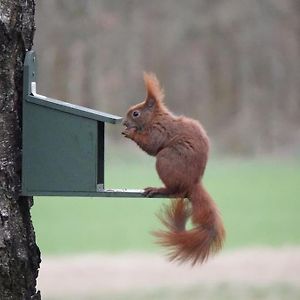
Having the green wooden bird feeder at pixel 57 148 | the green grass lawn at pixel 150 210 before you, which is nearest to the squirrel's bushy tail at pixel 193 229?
the green wooden bird feeder at pixel 57 148

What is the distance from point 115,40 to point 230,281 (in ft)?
39.3

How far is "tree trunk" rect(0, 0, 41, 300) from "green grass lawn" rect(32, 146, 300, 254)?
27.0ft

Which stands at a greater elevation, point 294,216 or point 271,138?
point 271,138

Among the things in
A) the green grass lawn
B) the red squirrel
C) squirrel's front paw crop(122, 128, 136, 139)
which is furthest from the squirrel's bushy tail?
the green grass lawn

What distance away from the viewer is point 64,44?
62.6 feet

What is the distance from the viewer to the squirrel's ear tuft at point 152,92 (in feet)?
9.92

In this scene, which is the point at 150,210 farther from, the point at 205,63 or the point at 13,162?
the point at 13,162

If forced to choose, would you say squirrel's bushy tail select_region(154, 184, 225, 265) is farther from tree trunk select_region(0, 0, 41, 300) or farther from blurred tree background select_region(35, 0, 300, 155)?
blurred tree background select_region(35, 0, 300, 155)

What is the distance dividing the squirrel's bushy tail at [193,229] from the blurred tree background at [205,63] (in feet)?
54.6

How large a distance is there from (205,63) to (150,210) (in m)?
6.86

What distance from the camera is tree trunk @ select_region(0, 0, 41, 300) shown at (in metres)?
2.74

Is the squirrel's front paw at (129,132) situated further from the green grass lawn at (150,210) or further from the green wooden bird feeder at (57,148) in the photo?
the green grass lawn at (150,210)

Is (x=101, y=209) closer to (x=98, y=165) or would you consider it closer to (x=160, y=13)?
(x=160, y=13)

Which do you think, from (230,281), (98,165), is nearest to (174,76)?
(230,281)
